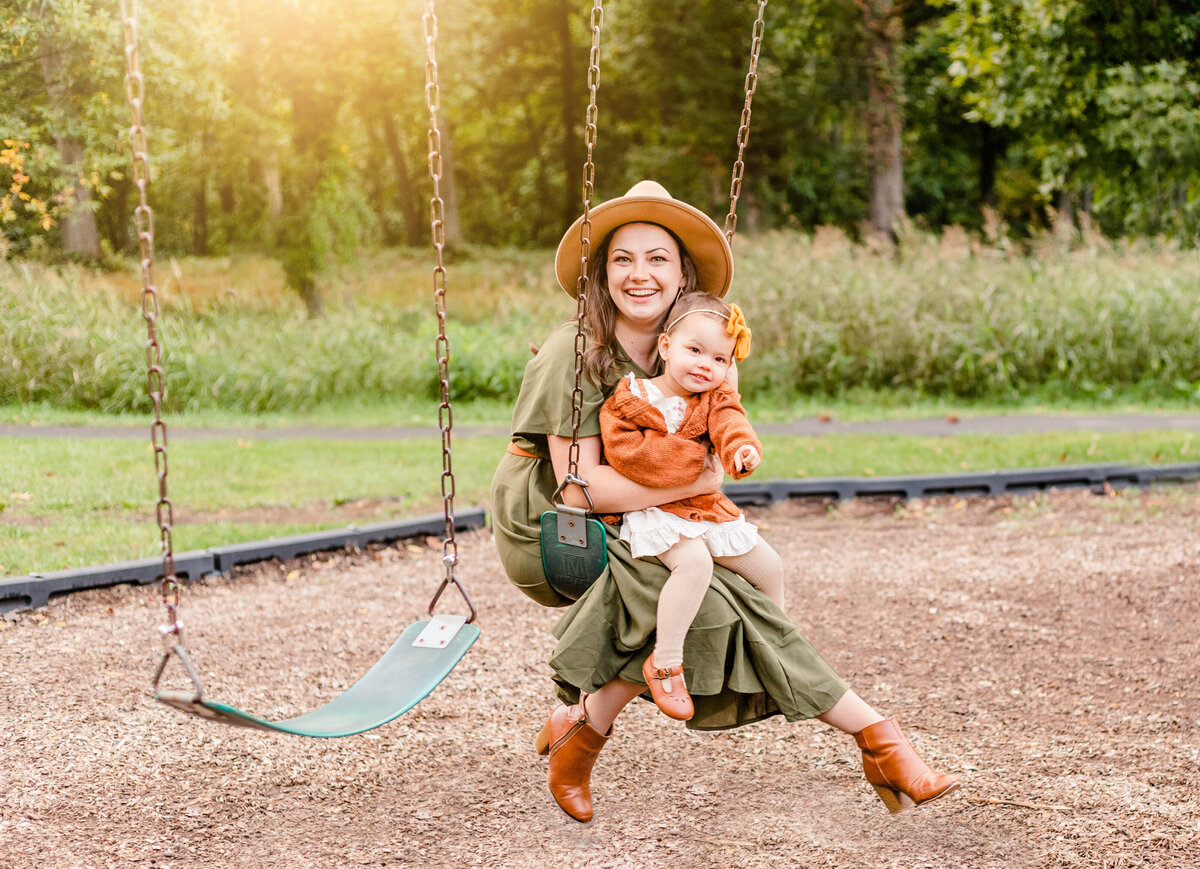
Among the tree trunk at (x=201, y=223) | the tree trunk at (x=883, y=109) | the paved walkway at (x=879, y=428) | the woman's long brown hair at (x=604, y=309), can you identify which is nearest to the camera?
the woman's long brown hair at (x=604, y=309)

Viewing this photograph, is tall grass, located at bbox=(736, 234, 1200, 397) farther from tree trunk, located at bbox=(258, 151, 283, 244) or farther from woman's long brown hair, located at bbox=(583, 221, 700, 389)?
woman's long brown hair, located at bbox=(583, 221, 700, 389)

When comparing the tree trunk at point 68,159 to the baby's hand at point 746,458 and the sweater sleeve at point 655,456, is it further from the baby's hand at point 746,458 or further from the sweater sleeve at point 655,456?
the baby's hand at point 746,458

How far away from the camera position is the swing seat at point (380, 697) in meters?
2.29

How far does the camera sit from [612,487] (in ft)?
8.61

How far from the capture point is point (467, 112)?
96.0 ft

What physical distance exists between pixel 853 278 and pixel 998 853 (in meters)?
7.90

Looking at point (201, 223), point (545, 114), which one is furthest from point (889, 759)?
point (545, 114)

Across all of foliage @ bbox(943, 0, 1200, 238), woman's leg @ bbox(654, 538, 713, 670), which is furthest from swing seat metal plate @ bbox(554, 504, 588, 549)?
foliage @ bbox(943, 0, 1200, 238)

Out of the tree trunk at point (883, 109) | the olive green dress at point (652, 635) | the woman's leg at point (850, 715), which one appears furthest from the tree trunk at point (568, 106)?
the woman's leg at point (850, 715)

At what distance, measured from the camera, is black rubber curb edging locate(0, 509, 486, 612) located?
15.5 feet

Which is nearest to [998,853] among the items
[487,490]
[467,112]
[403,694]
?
[403,694]

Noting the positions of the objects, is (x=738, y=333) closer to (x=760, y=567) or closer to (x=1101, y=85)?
(x=760, y=567)

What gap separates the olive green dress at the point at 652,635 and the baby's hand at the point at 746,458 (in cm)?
36

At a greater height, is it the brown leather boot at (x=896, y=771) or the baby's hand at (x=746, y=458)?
the baby's hand at (x=746, y=458)
